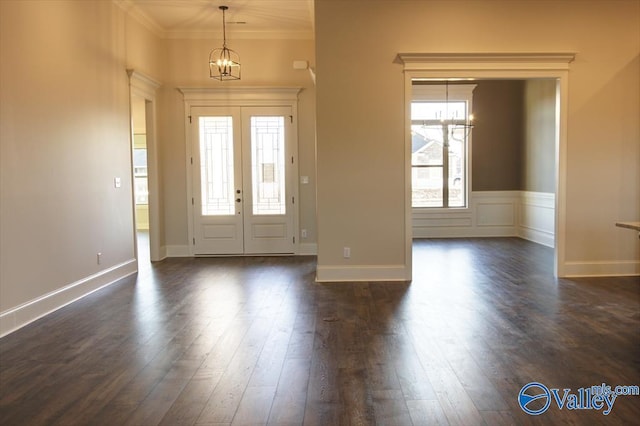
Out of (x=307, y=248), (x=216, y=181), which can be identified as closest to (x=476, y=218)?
(x=307, y=248)

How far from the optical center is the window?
999 cm

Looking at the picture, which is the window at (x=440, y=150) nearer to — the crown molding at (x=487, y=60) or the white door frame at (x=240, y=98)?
the white door frame at (x=240, y=98)

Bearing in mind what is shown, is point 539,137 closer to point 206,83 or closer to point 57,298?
point 206,83

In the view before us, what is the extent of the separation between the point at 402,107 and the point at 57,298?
4.26 metres

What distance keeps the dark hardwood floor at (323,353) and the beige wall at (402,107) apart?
1.97 ft

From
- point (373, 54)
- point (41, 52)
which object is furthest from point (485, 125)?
point (41, 52)

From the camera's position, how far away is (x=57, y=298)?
4660 millimetres

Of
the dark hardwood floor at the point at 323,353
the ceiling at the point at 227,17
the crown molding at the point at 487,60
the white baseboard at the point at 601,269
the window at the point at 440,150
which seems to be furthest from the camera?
the window at the point at 440,150

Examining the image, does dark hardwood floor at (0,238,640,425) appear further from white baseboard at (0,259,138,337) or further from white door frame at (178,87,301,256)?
white door frame at (178,87,301,256)

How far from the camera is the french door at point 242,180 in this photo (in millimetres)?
7703

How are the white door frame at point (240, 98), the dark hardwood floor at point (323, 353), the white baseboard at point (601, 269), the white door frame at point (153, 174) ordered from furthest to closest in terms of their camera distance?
the white door frame at point (240, 98) → the white door frame at point (153, 174) → the white baseboard at point (601, 269) → the dark hardwood floor at point (323, 353)

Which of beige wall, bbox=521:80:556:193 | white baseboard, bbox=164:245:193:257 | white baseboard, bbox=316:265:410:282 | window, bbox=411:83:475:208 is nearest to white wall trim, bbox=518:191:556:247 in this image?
beige wall, bbox=521:80:556:193

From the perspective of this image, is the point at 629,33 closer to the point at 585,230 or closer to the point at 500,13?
the point at 500,13

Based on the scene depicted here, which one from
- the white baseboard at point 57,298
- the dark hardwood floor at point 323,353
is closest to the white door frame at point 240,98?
the white baseboard at point 57,298
